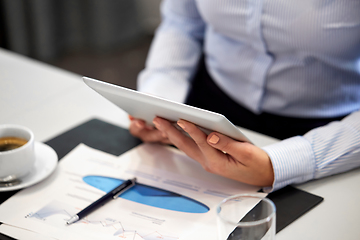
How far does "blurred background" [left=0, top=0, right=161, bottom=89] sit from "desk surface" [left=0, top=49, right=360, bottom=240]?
139 centimetres

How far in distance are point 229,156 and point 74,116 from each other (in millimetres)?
426

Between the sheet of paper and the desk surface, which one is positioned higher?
the desk surface

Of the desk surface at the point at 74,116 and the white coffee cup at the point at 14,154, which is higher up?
the white coffee cup at the point at 14,154

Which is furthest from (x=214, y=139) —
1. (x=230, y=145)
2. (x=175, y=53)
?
(x=175, y=53)

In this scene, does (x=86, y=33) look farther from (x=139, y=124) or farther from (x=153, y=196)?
(x=153, y=196)

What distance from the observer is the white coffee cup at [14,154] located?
651 mm

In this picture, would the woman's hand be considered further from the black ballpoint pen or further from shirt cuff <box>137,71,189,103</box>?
shirt cuff <box>137,71,189,103</box>

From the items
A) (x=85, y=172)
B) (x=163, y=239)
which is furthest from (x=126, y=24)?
(x=163, y=239)

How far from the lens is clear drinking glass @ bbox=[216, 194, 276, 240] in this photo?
1.54 feet

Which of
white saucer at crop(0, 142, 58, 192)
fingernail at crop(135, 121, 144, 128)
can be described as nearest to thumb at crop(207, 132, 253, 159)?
fingernail at crop(135, 121, 144, 128)

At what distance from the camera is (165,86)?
39.9 inches

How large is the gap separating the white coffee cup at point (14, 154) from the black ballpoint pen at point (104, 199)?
14cm

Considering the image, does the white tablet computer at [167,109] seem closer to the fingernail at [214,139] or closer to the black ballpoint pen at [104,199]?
the fingernail at [214,139]

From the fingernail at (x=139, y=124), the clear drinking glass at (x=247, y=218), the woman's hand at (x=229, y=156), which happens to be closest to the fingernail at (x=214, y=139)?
the woman's hand at (x=229, y=156)
